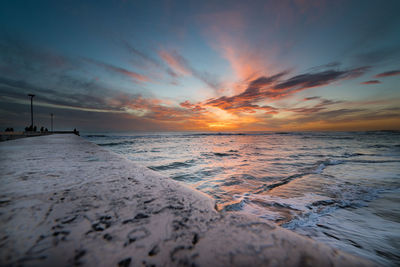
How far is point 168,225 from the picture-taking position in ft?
2.72

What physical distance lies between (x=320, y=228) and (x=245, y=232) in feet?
5.50

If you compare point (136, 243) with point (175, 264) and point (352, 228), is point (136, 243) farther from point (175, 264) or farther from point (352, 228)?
point (352, 228)

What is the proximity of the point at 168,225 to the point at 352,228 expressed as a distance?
7.90ft

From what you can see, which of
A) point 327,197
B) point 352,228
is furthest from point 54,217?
point 327,197

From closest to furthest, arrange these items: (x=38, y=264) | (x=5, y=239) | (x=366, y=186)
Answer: (x=38, y=264)
(x=5, y=239)
(x=366, y=186)

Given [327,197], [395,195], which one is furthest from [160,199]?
[395,195]

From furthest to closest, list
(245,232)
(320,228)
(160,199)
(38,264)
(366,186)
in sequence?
(366,186)
(320,228)
(160,199)
(245,232)
(38,264)

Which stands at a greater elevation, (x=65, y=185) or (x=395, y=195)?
(x=65, y=185)

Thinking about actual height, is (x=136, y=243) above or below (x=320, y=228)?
above

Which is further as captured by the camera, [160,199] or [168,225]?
[160,199]

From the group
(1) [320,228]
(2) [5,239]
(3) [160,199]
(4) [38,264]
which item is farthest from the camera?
(1) [320,228]

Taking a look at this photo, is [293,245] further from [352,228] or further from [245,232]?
[352,228]

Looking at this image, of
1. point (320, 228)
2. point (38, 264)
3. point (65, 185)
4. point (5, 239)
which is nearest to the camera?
point (38, 264)

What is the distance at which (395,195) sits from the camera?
2.88m
